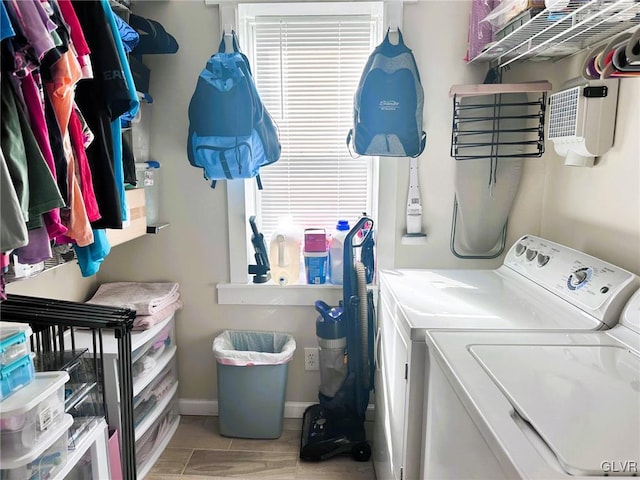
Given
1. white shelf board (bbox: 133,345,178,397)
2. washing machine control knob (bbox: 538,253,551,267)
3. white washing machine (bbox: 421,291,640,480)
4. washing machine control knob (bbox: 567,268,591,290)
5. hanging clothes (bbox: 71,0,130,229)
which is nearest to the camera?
white washing machine (bbox: 421,291,640,480)

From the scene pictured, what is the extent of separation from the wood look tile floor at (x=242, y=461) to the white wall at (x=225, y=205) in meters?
0.25

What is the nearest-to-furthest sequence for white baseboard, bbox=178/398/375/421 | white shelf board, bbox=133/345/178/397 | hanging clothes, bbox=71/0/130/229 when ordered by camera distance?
hanging clothes, bbox=71/0/130/229
white shelf board, bbox=133/345/178/397
white baseboard, bbox=178/398/375/421

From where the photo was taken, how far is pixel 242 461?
213 centimetres

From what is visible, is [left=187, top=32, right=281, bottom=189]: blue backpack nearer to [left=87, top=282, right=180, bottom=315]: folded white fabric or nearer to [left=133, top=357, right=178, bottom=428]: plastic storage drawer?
[left=87, top=282, right=180, bottom=315]: folded white fabric

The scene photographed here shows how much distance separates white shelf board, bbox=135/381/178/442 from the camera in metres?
1.96

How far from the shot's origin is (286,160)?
2.40 metres

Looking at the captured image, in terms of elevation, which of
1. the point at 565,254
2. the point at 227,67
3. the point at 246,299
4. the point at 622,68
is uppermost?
the point at 227,67

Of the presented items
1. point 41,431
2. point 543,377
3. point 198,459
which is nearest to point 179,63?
point 41,431

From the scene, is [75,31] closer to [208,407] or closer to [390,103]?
[390,103]

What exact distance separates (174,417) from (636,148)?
2.30 m

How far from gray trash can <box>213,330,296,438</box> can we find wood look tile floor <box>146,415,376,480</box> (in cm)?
6

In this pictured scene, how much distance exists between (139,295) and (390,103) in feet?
4.64

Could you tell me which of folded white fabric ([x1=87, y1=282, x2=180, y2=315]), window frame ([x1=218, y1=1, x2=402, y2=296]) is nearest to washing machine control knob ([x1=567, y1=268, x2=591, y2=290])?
window frame ([x1=218, y1=1, x2=402, y2=296])

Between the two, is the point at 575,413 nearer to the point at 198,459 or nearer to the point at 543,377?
the point at 543,377
